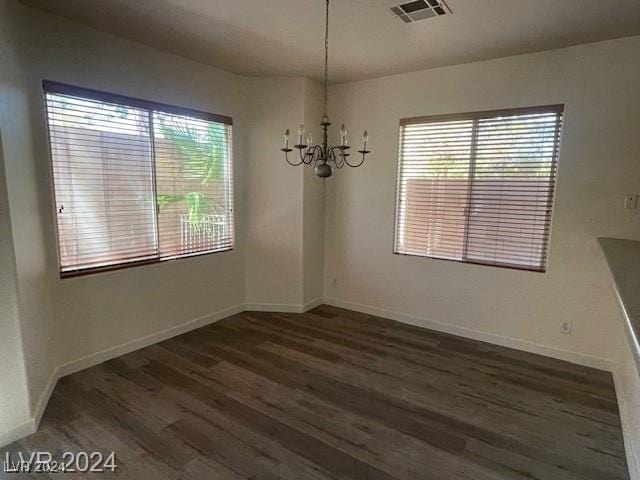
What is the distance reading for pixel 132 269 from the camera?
3.32m

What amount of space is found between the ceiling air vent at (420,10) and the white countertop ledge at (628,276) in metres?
1.91

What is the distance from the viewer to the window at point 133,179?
285cm

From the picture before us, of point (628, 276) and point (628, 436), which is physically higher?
point (628, 276)

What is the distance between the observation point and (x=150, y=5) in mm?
2459

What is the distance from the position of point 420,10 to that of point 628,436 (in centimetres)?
295

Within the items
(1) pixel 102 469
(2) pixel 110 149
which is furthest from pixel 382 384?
(2) pixel 110 149

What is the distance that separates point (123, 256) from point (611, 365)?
171 inches

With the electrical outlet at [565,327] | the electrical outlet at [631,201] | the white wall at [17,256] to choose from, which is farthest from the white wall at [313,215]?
the electrical outlet at [631,201]

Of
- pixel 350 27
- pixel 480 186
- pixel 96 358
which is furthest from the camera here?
pixel 480 186

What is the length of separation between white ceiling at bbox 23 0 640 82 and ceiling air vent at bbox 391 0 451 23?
6 cm

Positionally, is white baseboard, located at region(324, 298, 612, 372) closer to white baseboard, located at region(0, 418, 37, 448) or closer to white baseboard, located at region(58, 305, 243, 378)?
white baseboard, located at region(58, 305, 243, 378)

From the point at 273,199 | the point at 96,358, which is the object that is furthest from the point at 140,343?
the point at 273,199

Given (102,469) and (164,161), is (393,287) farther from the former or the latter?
(102,469)

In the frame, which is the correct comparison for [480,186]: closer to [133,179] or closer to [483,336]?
[483,336]
